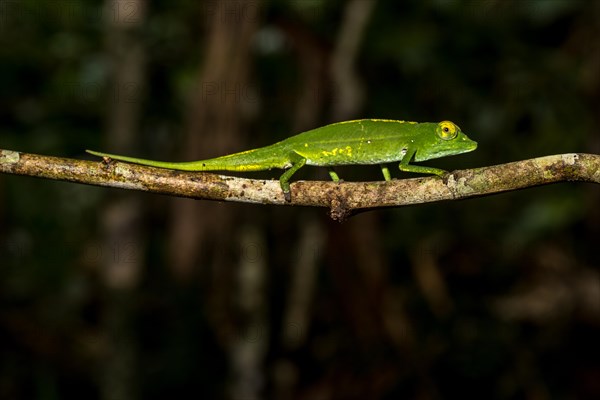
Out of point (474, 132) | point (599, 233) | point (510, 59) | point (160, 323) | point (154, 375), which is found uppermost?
point (510, 59)

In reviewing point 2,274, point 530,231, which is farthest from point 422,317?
point 2,274

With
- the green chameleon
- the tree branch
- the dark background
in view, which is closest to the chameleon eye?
the green chameleon

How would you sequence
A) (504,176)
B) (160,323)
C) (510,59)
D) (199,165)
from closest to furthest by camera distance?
(504,176), (199,165), (160,323), (510,59)

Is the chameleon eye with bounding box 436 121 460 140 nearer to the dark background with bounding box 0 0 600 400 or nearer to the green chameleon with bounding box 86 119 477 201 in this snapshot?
the green chameleon with bounding box 86 119 477 201

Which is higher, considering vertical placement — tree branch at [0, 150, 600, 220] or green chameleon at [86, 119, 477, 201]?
green chameleon at [86, 119, 477, 201]

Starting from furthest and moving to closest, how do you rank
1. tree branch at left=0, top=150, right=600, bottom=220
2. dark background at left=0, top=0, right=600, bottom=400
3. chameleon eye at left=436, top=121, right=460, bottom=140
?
1. dark background at left=0, top=0, right=600, bottom=400
2. chameleon eye at left=436, top=121, right=460, bottom=140
3. tree branch at left=0, top=150, right=600, bottom=220

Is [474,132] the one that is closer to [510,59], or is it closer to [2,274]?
[510,59]
